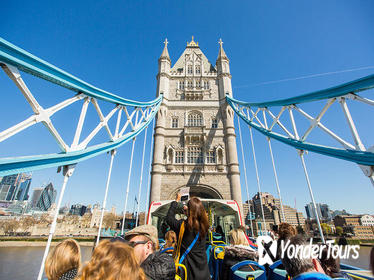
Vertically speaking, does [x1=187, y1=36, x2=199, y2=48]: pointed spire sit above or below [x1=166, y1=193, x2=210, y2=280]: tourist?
above

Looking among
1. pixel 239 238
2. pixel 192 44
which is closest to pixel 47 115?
pixel 239 238

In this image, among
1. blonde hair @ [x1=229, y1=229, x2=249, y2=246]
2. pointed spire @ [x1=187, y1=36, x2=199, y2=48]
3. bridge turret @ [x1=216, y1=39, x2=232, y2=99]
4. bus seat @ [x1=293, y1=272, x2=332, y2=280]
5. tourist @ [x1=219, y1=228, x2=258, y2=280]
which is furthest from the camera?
pointed spire @ [x1=187, y1=36, x2=199, y2=48]

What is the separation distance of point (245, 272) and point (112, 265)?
6.82ft

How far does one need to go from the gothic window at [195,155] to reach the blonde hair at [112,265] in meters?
14.9

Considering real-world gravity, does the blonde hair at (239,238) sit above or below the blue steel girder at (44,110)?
below

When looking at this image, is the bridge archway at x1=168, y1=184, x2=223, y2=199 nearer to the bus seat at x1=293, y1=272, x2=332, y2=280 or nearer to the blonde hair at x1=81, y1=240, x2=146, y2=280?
the bus seat at x1=293, y1=272, x2=332, y2=280

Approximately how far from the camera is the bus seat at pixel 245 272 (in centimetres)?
231

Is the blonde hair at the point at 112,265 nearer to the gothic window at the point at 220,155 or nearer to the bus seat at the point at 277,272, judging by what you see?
the bus seat at the point at 277,272

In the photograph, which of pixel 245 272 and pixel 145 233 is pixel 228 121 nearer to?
pixel 245 272

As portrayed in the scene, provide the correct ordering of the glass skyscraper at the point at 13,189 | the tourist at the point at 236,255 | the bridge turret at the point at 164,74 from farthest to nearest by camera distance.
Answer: the glass skyscraper at the point at 13,189
the bridge turret at the point at 164,74
the tourist at the point at 236,255

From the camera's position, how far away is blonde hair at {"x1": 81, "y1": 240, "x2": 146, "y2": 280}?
0.98 m

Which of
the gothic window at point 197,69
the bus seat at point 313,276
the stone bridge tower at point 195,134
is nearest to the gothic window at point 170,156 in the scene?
the stone bridge tower at point 195,134

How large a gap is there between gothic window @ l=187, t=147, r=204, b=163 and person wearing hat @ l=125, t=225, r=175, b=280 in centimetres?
1412

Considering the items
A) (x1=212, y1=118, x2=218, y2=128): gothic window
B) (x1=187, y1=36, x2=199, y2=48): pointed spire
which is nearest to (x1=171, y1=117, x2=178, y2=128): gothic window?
(x1=212, y1=118, x2=218, y2=128): gothic window
